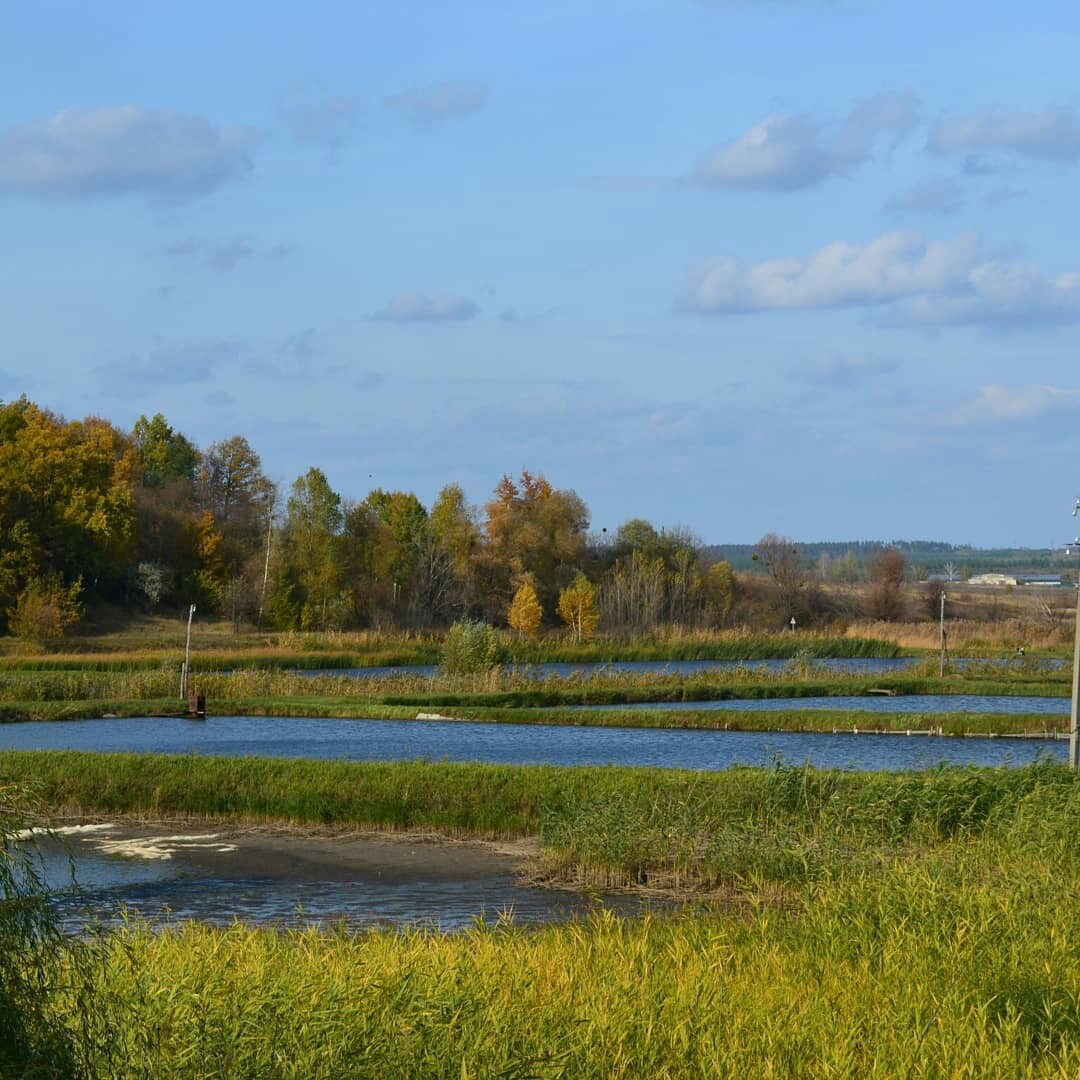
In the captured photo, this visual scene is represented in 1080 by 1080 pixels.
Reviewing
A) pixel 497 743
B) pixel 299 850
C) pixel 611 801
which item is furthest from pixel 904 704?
pixel 299 850

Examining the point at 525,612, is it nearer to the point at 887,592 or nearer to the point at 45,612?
the point at 45,612

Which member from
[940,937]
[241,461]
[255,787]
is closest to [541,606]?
[241,461]

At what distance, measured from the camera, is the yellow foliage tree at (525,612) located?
263ft

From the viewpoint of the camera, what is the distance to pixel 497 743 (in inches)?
1318

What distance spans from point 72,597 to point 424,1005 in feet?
204

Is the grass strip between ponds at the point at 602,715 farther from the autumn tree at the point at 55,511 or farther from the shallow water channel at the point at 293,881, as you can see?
the autumn tree at the point at 55,511

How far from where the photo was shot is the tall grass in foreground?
6.35 m

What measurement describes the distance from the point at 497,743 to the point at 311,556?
1980 inches

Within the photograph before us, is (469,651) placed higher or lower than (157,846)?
higher

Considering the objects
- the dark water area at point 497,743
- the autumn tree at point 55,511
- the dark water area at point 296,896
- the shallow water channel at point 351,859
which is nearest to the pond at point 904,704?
the dark water area at point 497,743

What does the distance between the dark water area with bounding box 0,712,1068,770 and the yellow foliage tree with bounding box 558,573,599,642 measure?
39.9 meters

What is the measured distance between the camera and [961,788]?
53.8 ft

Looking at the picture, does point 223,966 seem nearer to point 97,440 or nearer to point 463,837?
point 463,837

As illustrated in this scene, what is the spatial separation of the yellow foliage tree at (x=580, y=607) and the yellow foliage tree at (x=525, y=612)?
1.60 meters
